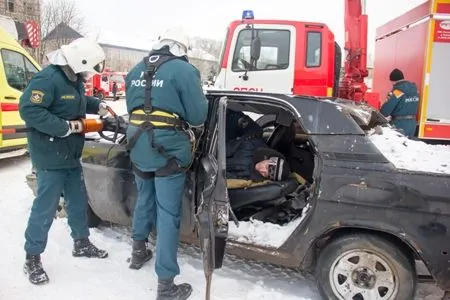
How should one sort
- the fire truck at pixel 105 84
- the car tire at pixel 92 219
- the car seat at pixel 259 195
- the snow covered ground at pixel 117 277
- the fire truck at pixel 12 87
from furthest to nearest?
the fire truck at pixel 105 84 < the fire truck at pixel 12 87 < the car tire at pixel 92 219 < the car seat at pixel 259 195 < the snow covered ground at pixel 117 277

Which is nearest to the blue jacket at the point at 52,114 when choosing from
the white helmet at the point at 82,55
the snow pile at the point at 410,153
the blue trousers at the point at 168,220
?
the white helmet at the point at 82,55

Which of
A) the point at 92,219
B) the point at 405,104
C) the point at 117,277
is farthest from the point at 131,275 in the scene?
the point at 405,104

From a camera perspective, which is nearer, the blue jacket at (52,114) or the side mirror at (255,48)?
the blue jacket at (52,114)

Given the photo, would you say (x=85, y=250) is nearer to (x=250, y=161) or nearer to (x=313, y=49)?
(x=250, y=161)

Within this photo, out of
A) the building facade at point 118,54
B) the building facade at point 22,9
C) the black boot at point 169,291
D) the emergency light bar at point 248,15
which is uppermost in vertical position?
the building facade at point 22,9

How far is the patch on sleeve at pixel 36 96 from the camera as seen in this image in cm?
317

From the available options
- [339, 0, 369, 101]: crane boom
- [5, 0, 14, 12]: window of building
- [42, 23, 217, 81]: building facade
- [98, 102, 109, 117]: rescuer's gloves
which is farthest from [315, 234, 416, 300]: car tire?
[5, 0, 14, 12]: window of building

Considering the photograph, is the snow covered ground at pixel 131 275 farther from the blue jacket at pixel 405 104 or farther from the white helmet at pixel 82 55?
the blue jacket at pixel 405 104

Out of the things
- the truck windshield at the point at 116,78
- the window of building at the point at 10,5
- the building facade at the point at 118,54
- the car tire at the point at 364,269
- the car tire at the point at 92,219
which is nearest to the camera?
the car tire at the point at 364,269

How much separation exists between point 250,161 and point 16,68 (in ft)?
17.3

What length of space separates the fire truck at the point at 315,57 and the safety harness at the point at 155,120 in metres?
3.36

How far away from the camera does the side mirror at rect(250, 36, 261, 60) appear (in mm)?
6166

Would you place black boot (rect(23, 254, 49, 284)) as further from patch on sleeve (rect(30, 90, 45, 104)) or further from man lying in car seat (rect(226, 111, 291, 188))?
man lying in car seat (rect(226, 111, 291, 188))

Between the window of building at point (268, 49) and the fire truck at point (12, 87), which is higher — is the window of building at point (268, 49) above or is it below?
above
